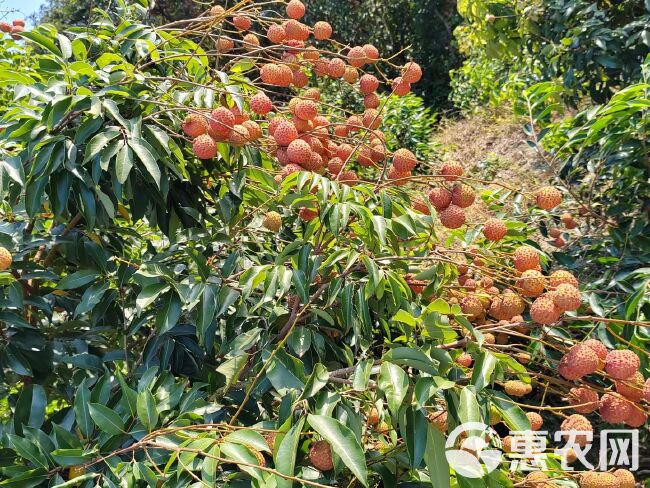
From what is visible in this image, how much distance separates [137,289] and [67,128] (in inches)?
16.5

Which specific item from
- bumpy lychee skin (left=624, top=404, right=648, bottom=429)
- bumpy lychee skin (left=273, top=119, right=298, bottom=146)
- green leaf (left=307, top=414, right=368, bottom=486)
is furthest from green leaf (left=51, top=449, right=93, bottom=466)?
bumpy lychee skin (left=624, top=404, right=648, bottom=429)

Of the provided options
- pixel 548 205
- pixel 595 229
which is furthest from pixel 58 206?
pixel 595 229

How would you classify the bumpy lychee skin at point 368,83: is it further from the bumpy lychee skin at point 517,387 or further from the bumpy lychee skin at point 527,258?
the bumpy lychee skin at point 517,387

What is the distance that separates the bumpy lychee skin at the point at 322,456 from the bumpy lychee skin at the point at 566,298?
45cm

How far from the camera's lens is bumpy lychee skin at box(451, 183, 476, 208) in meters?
1.24

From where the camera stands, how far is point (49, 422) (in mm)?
1314

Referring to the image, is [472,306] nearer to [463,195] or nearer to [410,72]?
[463,195]

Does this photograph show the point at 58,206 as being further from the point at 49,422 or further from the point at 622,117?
the point at 622,117

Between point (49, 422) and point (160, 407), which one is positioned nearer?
point (160, 407)

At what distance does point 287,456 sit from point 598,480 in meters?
0.53

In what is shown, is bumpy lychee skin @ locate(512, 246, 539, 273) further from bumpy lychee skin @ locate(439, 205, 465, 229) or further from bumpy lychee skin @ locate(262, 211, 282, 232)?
bumpy lychee skin @ locate(262, 211, 282, 232)

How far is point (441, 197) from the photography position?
129cm

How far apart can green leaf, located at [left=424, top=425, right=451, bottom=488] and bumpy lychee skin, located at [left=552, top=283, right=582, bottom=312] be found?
0.30 metres

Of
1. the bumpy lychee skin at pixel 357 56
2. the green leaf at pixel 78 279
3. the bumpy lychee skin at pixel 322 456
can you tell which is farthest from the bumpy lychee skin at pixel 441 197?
the green leaf at pixel 78 279
